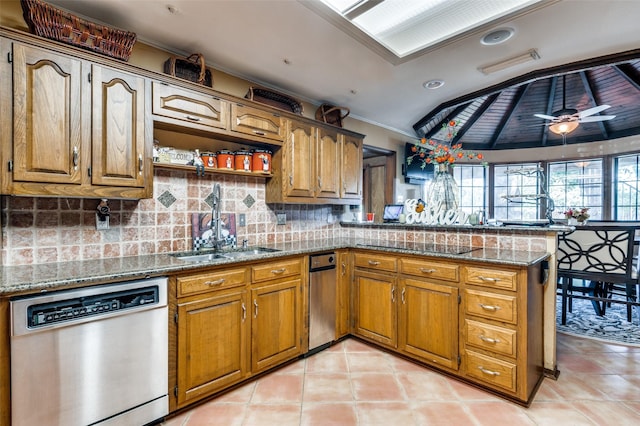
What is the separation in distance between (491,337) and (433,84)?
2526 millimetres

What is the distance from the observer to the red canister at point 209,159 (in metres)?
2.50

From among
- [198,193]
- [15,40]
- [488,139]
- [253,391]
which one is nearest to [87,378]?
[253,391]

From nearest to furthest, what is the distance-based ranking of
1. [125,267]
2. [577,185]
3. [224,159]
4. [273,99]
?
1. [125,267]
2. [224,159]
3. [273,99]
4. [577,185]

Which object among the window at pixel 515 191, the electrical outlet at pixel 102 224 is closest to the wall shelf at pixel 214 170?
the electrical outlet at pixel 102 224

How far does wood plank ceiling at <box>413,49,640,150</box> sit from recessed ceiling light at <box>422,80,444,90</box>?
1.83ft

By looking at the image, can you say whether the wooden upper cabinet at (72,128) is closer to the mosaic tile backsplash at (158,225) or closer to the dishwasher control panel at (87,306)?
the mosaic tile backsplash at (158,225)

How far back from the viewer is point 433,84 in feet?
10.9

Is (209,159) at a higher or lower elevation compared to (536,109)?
lower

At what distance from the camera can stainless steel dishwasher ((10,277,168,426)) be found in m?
→ 1.38

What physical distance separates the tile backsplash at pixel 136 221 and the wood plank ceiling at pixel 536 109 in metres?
2.82

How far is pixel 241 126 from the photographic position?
2486 mm

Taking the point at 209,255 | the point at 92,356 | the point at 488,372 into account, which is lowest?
the point at 488,372

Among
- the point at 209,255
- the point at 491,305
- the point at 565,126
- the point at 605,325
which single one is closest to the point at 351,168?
the point at 209,255

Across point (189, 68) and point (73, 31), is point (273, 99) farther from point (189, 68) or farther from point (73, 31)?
point (73, 31)
